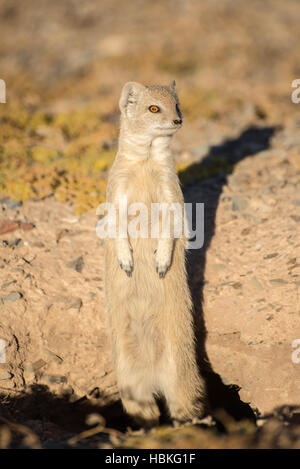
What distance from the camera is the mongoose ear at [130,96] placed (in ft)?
13.4

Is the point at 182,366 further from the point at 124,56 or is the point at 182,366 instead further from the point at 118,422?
the point at 124,56

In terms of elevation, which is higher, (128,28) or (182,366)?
(128,28)

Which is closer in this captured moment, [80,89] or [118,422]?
[118,422]

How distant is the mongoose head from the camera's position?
3.89 m

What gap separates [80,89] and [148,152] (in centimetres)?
815

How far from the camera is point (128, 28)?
48.8ft

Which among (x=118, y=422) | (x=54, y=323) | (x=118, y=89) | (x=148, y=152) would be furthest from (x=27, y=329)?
(x=118, y=89)

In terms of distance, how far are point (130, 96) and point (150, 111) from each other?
1.17ft
